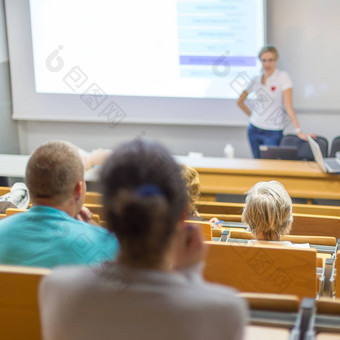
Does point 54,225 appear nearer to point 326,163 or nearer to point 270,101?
point 326,163

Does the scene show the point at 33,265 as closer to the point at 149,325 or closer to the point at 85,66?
the point at 149,325

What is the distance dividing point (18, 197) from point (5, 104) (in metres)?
4.03

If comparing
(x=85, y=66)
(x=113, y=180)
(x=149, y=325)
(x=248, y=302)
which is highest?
(x=85, y=66)

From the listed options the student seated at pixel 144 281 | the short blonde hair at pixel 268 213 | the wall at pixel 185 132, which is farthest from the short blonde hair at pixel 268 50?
the student seated at pixel 144 281

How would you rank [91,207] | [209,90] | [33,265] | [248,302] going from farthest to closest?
[209,90] → [91,207] → [33,265] → [248,302]

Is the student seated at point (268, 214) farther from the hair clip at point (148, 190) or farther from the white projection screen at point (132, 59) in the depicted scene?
the white projection screen at point (132, 59)

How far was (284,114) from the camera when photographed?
645cm

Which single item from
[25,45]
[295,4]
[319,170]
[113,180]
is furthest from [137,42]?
[113,180]

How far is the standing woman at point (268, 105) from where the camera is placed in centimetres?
616

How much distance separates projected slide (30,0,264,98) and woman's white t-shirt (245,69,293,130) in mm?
397

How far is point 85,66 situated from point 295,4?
2725mm

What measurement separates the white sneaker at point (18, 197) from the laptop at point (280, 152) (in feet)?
8.07

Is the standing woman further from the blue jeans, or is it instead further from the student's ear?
the student's ear

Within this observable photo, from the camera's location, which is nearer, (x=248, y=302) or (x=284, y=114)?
(x=248, y=302)
